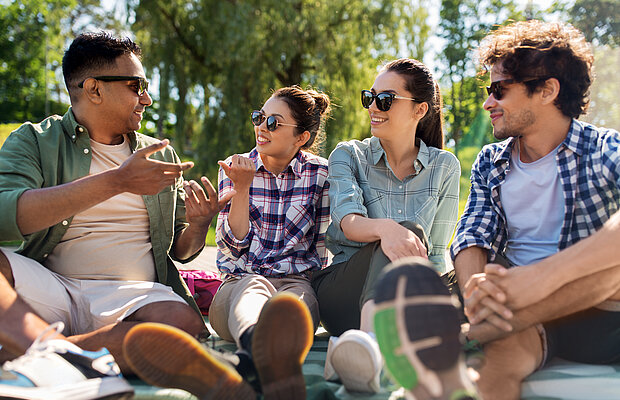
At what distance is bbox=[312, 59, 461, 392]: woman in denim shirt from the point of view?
241 centimetres

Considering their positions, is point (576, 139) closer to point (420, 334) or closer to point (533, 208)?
point (533, 208)

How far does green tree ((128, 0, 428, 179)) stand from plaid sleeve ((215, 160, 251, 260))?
782cm

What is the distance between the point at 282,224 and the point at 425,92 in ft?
3.23

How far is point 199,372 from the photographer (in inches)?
54.4

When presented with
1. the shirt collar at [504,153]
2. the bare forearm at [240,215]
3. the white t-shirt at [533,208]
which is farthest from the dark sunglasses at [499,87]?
the bare forearm at [240,215]

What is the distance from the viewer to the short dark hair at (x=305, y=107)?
292 cm

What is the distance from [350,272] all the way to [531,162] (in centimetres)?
88

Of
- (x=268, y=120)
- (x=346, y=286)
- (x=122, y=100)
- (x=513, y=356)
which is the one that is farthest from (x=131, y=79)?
(x=513, y=356)

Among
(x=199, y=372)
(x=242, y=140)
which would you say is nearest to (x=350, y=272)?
(x=199, y=372)

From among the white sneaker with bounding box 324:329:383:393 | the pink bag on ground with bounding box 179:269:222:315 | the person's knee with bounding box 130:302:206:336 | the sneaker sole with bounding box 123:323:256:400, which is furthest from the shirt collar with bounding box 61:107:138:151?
the white sneaker with bounding box 324:329:383:393

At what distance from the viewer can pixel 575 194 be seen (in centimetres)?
209

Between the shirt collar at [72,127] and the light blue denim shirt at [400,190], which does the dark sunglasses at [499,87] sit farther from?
the shirt collar at [72,127]

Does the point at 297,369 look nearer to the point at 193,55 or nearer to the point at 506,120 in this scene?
the point at 506,120

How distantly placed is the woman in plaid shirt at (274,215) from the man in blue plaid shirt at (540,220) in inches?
29.5
